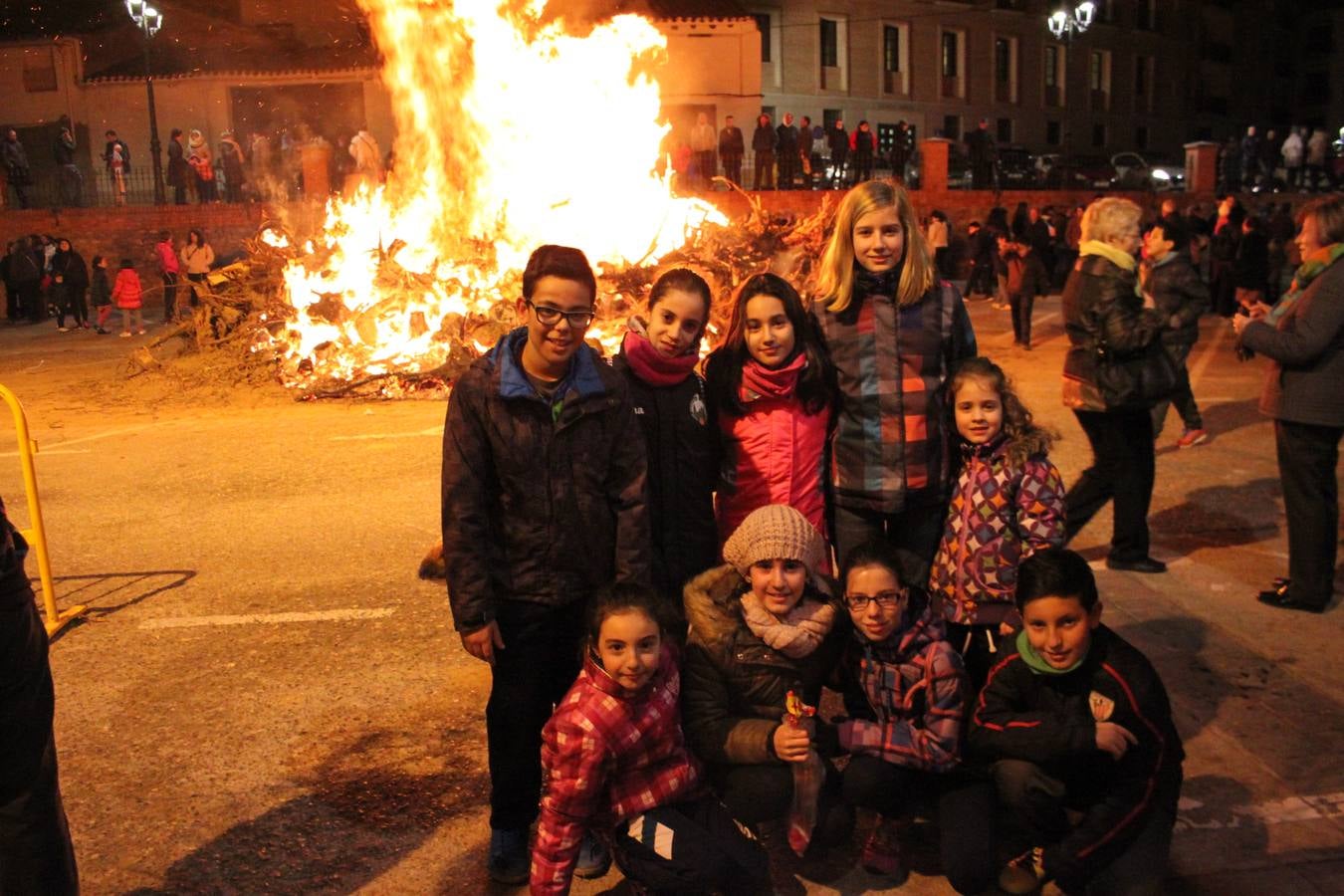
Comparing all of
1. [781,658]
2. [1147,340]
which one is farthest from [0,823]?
[1147,340]

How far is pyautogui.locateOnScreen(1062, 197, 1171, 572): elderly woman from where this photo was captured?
5.62 metres

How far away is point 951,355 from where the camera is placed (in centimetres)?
402

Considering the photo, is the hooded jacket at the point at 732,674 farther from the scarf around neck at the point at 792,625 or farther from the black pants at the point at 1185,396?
the black pants at the point at 1185,396

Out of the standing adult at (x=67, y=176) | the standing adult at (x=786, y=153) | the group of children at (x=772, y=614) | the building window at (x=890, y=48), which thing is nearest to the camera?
the group of children at (x=772, y=614)

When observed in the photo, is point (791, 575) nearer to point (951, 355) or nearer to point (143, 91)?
point (951, 355)

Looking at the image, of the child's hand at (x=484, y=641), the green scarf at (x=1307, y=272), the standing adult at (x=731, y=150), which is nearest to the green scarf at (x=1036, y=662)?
the child's hand at (x=484, y=641)

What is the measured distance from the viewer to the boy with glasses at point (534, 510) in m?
3.29

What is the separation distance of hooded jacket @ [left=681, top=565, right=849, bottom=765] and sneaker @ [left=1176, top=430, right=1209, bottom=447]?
6.41 m

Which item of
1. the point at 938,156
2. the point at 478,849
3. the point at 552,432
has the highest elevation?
the point at 938,156

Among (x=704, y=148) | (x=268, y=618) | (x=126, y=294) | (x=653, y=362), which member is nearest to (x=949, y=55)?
(x=704, y=148)

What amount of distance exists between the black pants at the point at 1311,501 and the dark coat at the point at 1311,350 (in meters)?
0.09

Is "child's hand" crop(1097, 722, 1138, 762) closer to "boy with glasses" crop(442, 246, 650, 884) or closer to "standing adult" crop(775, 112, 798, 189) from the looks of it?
"boy with glasses" crop(442, 246, 650, 884)

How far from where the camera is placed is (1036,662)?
3316 millimetres

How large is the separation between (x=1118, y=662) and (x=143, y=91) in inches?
1512
